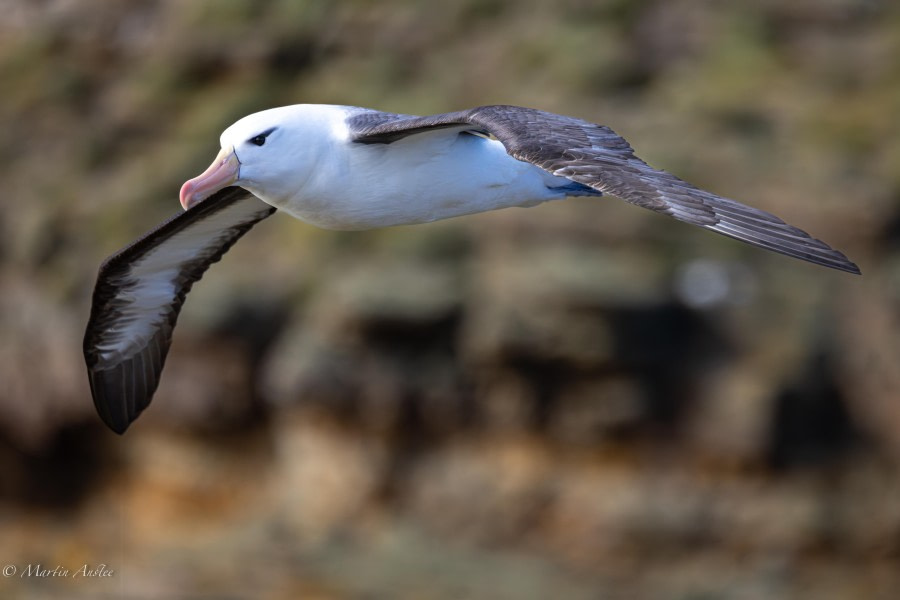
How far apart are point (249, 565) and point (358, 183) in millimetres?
11258

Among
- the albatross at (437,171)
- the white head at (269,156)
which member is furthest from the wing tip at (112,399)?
the white head at (269,156)

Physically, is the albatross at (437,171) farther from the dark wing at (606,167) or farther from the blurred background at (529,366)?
the blurred background at (529,366)

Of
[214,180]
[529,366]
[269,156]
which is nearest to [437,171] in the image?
[269,156]

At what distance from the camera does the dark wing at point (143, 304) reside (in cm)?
961

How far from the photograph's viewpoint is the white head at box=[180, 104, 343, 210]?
776 cm

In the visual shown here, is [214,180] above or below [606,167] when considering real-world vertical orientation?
below

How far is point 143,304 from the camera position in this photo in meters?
9.91

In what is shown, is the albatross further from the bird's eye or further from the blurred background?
the blurred background

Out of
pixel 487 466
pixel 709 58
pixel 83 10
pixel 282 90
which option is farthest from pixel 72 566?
pixel 709 58

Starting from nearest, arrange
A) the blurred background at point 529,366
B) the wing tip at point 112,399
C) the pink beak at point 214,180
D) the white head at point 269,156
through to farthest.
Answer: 1. the pink beak at point 214,180
2. the white head at point 269,156
3. the wing tip at point 112,399
4. the blurred background at point 529,366

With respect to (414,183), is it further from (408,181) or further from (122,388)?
(122,388)

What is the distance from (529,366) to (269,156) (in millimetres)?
9975

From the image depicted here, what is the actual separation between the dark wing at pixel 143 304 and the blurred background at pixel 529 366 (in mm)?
7770

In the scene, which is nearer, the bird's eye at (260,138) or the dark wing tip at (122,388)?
the bird's eye at (260,138)
